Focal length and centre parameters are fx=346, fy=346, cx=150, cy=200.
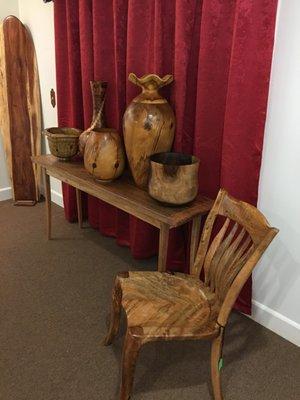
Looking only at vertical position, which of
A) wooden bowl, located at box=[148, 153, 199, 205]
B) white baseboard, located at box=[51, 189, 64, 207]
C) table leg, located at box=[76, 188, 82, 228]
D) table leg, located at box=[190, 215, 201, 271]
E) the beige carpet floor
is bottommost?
the beige carpet floor

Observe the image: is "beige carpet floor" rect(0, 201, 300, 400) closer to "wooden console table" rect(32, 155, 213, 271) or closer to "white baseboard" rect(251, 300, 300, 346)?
"white baseboard" rect(251, 300, 300, 346)

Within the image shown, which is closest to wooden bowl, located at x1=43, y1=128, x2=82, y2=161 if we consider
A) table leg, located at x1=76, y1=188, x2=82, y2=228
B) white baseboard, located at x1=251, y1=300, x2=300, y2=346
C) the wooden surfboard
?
table leg, located at x1=76, y1=188, x2=82, y2=228

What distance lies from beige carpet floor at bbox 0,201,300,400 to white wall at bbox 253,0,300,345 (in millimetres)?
136

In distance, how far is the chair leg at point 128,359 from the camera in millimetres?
1131

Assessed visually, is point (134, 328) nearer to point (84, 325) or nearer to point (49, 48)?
point (84, 325)

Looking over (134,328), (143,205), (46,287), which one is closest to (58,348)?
(46,287)

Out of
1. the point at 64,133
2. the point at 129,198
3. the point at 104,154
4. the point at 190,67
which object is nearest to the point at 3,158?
the point at 64,133

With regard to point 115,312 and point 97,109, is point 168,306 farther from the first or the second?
point 97,109

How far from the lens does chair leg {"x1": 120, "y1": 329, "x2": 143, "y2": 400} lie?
1.13m

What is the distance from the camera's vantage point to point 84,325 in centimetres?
170

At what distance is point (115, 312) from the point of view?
145 cm

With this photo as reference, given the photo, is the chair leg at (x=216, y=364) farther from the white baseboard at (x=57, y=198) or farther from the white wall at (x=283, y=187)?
the white baseboard at (x=57, y=198)

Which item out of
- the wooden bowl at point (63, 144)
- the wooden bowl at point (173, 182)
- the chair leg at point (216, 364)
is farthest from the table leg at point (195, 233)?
the wooden bowl at point (63, 144)

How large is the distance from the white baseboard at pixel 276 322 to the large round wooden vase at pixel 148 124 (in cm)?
88
